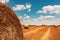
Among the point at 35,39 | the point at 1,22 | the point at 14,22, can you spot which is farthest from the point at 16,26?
the point at 35,39

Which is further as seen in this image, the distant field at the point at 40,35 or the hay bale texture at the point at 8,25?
the distant field at the point at 40,35

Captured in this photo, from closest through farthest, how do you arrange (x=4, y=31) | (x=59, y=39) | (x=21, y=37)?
(x=4, y=31) < (x=21, y=37) < (x=59, y=39)

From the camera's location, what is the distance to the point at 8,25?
561 cm

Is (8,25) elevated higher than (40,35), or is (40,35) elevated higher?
(8,25)

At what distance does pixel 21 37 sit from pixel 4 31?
69cm

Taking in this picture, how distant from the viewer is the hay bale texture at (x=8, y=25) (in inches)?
216

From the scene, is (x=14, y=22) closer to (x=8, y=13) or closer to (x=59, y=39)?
(x=8, y=13)

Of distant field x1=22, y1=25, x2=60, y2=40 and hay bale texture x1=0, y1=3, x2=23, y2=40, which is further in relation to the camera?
distant field x1=22, y1=25, x2=60, y2=40

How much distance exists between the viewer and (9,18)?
573 centimetres

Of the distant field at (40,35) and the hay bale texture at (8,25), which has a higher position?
the hay bale texture at (8,25)

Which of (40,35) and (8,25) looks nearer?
(8,25)

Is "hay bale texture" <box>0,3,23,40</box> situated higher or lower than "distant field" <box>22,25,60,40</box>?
higher

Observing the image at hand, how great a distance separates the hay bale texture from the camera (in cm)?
549

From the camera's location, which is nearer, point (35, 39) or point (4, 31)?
point (4, 31)
